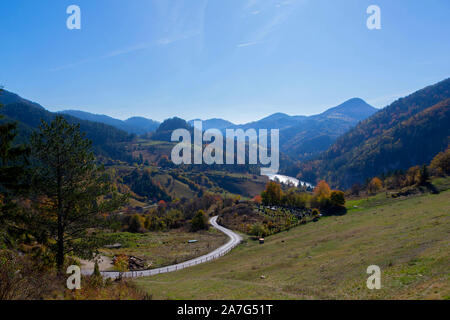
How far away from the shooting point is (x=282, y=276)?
23.2 meters

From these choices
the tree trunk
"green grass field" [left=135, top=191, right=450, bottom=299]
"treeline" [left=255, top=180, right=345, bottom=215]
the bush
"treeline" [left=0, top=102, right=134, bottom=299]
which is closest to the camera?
"green grass field" [left=135, top=191, right=450, bottom=299]

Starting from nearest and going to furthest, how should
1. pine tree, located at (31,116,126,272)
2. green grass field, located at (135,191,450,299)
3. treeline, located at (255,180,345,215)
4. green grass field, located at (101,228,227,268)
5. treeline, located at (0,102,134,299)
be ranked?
green grass field, located at (135,191,450,299), treeline, located at (0,102,134,299), pine tree, located at (31,116,126,272), green grass field, located at (101,228,227,268), treeline, located at (255,180,345,215)

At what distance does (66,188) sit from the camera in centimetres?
1967

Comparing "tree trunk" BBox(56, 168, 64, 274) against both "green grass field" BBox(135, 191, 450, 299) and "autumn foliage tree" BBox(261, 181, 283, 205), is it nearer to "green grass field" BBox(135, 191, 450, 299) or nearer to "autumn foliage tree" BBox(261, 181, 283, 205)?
"green grass field" BBox(135, 191, 450, 299)

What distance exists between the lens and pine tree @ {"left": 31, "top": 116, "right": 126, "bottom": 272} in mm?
19078

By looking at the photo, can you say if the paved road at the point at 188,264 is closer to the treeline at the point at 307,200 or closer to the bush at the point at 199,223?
the bush at the point at 199,223

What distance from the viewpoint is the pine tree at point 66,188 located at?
1908 cm

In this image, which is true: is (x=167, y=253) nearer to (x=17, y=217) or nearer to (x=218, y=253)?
(x=218, y=253)

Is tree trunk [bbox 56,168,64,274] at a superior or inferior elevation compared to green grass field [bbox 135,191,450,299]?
superior

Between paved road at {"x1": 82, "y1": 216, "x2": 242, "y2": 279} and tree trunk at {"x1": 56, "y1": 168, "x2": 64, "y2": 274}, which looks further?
paved road at {"x1": 82, "y1": 216, "x2": 242, "y2": 279}

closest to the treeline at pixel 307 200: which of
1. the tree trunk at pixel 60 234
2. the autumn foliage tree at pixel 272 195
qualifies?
the autumn foliage tree at pixel 272 195

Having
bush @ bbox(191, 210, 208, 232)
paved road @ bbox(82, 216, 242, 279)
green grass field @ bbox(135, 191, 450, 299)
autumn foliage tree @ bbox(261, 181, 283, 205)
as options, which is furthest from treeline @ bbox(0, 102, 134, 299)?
autumn foliage tree @ bbox(261, 181, 283, 205)

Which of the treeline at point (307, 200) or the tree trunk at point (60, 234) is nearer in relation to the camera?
the tree trunk at point (60, 234)
